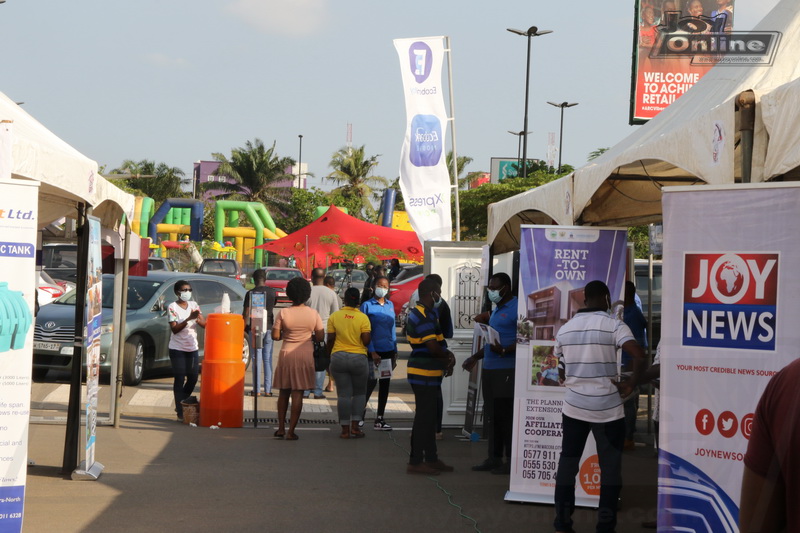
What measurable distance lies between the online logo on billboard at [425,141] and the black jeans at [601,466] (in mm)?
9598

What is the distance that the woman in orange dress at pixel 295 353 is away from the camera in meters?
10.9

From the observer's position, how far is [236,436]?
11.3 meters

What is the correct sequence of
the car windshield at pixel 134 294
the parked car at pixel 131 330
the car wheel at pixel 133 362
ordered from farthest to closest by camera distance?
the car windshield at pixel 134 294 → the car wheel at pixel 133 362 → the parked car at pixel 131 330

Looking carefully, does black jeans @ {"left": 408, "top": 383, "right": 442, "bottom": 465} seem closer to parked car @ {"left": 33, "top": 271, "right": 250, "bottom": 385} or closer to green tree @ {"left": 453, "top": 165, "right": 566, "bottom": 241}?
parked car @ {"left": 33, "top": 271, "right": 250, "bottom": 385}

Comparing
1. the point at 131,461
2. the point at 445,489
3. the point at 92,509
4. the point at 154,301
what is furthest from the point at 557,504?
the point at 154,301

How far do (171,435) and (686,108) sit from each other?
6.90 meters

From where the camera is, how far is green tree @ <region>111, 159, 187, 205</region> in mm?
75688

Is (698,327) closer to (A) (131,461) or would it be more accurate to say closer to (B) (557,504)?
(B) (557,504)

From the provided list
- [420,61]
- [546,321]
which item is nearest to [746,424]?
[546,321]

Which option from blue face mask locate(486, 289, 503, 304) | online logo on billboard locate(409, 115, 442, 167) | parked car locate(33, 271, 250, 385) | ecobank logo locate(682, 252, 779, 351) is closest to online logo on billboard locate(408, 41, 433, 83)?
online logo on billboard locate(409, 115, 442, 167)

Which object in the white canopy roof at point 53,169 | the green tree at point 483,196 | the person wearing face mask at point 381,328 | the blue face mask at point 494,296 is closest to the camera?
the white canopy roof at point 53,169

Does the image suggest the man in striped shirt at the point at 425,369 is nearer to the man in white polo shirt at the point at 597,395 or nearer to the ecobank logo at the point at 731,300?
the man in white polo shirt at the point at 597,395

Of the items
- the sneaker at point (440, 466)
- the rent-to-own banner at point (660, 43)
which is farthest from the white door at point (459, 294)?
the rent-to-own banner at point (660, 43)

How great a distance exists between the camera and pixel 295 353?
432 inches
